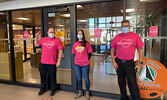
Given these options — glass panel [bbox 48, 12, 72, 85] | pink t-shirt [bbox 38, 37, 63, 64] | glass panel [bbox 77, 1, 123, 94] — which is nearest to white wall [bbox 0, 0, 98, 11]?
glass panel [bbox 48, 12, 72, 85]

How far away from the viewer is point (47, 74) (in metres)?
3.23

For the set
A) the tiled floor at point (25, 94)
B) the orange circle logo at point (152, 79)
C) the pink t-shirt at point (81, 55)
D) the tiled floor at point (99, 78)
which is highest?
the pink t-shirt at point (81, 55)

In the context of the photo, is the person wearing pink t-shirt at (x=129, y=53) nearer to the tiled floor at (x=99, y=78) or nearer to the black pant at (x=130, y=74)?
the black pant at (x=130, y=74)

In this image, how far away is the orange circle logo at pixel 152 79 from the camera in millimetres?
2508

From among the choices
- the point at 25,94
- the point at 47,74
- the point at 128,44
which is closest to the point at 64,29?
the point at 47,74

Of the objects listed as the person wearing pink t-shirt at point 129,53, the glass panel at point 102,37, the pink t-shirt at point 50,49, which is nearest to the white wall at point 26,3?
the glass panel at point 102,37

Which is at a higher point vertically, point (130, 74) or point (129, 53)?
point (129, 53)

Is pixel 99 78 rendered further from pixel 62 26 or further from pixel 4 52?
pixel 4 52

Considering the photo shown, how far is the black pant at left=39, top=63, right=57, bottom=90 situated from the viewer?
291 cm

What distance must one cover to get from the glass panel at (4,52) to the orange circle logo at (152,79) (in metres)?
3.88

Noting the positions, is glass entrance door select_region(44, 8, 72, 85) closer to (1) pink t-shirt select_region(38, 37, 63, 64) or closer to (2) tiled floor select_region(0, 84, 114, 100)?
(1) pink t-shirt select_region(38, 37, 63, 64)

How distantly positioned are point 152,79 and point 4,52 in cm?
437

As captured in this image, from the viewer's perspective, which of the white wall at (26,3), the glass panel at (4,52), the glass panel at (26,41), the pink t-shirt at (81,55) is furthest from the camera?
the glass panel at (26,41)

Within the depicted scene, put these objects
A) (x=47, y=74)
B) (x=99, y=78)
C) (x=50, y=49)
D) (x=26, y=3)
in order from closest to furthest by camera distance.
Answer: (x=50, y=49) → (x=47, y=74) → (x=26, y=3) → (x=99, y=78)
